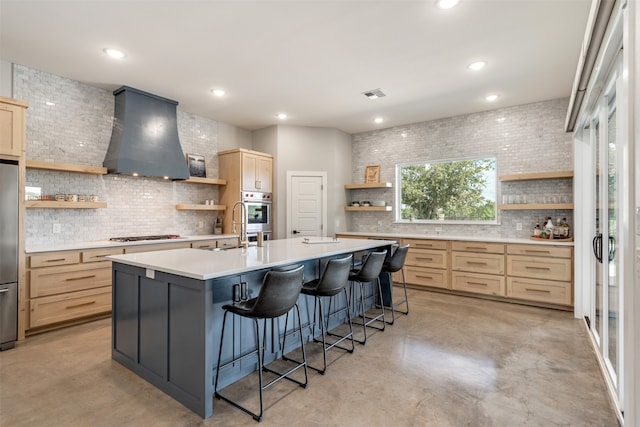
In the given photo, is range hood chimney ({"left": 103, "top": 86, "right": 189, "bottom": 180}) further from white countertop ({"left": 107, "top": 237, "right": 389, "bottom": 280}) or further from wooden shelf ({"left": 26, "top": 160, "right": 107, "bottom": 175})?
white countertop ({"left": 107, "top": 237, "right": 389, "bottom": 280})

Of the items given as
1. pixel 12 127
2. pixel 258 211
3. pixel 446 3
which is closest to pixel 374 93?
pixel 446 3

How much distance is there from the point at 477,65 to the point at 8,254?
530 cm

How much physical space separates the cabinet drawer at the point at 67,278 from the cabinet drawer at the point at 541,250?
5.40 meters

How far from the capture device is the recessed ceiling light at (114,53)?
3.44 metres

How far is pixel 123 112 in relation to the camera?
4477 mm

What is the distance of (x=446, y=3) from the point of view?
268 cm

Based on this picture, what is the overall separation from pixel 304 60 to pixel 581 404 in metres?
3.92

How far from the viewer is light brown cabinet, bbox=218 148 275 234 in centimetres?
579

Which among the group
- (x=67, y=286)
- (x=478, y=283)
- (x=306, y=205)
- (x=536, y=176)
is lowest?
(x=478, y=283)

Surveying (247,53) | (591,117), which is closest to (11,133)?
(247,53)

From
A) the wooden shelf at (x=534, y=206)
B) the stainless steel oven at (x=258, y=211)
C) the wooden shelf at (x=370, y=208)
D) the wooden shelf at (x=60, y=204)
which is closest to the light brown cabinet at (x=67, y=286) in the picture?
the wooden shelf at (x=60, y=204)

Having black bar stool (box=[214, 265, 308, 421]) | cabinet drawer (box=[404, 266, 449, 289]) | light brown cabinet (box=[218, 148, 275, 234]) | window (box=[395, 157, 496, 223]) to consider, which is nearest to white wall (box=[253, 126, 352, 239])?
light brown cabinet (box=[218, 148, 275, 234])

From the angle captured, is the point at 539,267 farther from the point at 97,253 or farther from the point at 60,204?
the point at 60,204

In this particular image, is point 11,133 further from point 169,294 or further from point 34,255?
point 169,294
